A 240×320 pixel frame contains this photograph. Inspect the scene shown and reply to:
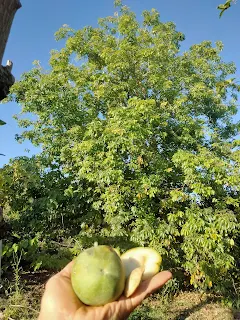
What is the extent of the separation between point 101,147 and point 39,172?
175 cm

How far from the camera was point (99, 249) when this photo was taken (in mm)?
1206

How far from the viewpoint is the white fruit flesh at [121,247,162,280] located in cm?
124

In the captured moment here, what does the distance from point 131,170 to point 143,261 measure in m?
5.02

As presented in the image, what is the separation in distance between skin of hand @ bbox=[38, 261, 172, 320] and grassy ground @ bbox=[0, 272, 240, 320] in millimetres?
3223

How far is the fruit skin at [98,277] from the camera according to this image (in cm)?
109

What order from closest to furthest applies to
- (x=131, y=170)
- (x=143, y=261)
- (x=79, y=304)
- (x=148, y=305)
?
(x=79, y=304)
(x=143, y=261)
(x=148, y=305)
(x=131, y=170)

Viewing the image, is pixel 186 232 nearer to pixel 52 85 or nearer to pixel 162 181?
pixel 162 181

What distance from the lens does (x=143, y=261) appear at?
128 cm

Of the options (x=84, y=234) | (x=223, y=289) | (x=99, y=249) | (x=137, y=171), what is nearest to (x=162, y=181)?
(x=137, y=171)

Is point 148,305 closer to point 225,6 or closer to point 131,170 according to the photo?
point 131,170

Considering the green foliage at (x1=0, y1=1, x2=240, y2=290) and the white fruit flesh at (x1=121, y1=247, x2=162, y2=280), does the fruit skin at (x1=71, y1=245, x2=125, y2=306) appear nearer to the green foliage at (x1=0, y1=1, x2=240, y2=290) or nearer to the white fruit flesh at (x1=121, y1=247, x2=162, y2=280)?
the white fruit flesh at (x1=121, y1=247, x2=162, y2=280)

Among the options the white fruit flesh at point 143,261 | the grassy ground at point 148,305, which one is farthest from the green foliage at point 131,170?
the white fruit flesh at point 143,261

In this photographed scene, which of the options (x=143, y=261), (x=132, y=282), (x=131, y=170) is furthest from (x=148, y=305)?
(x=132, y=282)

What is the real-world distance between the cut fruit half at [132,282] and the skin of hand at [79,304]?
2 cm
